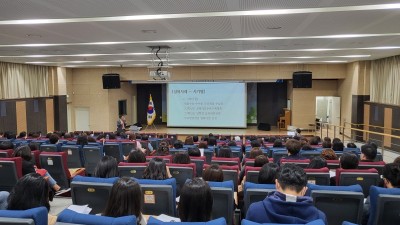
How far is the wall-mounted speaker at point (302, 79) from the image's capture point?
598 inches

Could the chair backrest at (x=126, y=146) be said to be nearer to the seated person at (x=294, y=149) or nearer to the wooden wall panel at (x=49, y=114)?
the seated person at (x=294, y=149)

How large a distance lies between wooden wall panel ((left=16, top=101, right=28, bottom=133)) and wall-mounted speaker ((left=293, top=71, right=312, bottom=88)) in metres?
12.5

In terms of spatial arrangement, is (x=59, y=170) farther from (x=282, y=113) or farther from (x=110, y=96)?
(x=282, y=113)

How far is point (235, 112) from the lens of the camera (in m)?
18.2

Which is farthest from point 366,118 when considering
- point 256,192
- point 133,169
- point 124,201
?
point 124,201

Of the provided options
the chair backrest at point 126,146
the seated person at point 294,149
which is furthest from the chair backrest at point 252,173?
the chair backrest at point 126,146

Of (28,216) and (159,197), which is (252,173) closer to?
(159,197)

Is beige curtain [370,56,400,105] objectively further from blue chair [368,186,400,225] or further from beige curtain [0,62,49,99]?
beige curtain [0,62,49,99]

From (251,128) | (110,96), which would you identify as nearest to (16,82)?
(110,96)

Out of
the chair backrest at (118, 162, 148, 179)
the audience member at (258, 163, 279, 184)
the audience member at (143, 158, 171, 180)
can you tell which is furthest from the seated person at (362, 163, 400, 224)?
the chair backrest at (118, 162, 148, 179)

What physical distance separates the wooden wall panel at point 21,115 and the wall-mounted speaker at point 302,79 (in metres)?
12.5

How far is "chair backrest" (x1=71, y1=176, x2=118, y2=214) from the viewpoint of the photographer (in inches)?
132

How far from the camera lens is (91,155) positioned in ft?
23.3

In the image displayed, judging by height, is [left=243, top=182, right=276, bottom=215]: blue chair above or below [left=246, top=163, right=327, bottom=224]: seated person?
below
